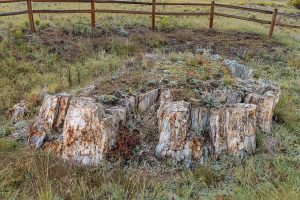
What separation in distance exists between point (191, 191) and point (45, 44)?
8306 mm

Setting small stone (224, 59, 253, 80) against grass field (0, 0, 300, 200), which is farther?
small stone (224, 59, 253, 80)

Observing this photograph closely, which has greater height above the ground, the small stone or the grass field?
the small stone

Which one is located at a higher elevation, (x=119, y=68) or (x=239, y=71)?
(x=239, y=71)

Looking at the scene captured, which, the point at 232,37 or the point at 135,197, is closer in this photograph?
the point at 135,197

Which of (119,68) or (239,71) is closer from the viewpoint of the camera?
(239,71)

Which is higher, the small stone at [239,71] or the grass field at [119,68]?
the small stone at [239,71]

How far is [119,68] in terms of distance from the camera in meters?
9.55

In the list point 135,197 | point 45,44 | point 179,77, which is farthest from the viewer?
point 45,44

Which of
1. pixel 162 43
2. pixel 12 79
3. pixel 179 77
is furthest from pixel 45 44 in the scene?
pixel 179 77

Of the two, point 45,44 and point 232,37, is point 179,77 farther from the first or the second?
point 232,37

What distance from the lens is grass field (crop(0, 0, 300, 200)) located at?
15.1 feet

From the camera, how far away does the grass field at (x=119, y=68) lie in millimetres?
4613

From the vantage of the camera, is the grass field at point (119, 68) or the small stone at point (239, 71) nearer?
the grass field at point (119, 68)

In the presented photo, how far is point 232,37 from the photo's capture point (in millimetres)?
14219
